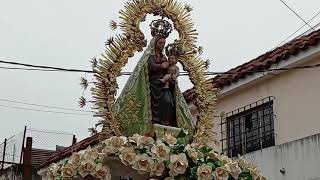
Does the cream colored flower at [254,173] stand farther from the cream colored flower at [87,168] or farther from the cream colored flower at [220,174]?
the cream colored flower at [87,168]

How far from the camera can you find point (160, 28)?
507 centimetres

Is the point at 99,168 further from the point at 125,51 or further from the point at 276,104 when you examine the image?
the point at 276,104

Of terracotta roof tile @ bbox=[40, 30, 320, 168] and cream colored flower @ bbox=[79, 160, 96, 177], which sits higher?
terracotta roof tile @ bbox=[40, 30, 320, 168]

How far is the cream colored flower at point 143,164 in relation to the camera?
3.99 meters

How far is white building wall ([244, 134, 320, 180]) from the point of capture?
8.30 m

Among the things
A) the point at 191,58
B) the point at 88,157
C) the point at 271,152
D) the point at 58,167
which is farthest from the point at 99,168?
the point at 271,152

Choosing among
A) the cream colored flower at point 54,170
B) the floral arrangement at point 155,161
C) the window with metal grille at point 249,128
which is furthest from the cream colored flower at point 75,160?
the window with metal grille at point 249,128

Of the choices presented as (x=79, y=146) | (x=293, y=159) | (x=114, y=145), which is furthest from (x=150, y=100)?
(x=79, y=146)

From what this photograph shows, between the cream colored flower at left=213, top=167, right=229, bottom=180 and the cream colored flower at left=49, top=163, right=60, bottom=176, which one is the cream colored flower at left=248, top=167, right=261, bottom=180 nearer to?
the cream colored flower at left=213, top=167, right=229, bottom=180

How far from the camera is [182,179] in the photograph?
407cm

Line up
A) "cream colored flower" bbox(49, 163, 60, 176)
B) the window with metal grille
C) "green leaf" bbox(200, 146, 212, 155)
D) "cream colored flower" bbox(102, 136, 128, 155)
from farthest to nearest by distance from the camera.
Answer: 1. the window with metal grille
2. "cream colored flower" bbox(49, 163, 60, 176)
3. "green leaf" bbox(200, 146, 212, 155)
4. "cream colored flower" bbox(102, 136, 128, 155)

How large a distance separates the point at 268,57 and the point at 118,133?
5506mm

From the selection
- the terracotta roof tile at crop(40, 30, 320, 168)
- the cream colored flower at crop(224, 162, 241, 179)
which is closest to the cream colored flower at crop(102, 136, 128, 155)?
the cream colored flower at crop(224, 162, 241, 179)

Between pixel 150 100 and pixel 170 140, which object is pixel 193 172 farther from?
pixel 150 100
